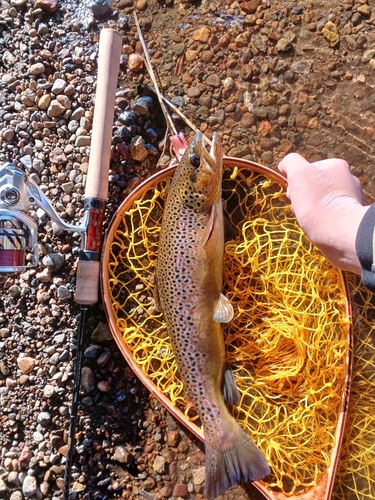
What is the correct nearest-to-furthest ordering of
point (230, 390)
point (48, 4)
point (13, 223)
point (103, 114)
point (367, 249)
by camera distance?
point (367, 249), point (13, 223), point (230, 390), point (103, 114), point (48, 4)

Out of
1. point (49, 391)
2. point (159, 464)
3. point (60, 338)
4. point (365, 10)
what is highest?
point (365, 10)

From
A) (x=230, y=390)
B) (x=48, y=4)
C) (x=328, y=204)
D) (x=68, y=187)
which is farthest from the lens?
(x=48, y=4)

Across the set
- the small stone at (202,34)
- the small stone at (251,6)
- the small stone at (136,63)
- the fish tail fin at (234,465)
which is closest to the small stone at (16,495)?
the fish tail fin at (234,465)

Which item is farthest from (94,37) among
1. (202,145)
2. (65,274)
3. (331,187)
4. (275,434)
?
(275,434)

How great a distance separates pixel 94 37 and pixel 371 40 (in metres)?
1.67

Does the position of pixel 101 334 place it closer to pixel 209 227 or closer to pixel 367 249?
pixel 209 227

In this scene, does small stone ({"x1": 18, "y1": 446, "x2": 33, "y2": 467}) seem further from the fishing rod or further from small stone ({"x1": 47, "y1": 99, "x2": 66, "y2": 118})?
small stone ({"x1": 47, "y1": 99, "x2": 66, "y2": 118})

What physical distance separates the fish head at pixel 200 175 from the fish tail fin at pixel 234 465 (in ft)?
3.78

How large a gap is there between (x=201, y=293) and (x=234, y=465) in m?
0.84

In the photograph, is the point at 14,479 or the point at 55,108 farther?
the point at 55,108

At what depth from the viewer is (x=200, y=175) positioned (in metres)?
2.36

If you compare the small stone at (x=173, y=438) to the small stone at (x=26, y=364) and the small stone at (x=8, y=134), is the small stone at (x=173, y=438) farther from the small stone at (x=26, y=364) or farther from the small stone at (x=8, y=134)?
the small stone at (x=8, y=134)

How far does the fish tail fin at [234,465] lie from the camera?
7.55 ft

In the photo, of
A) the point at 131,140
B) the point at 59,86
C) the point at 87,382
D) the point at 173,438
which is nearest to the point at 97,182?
the point at 131,140
